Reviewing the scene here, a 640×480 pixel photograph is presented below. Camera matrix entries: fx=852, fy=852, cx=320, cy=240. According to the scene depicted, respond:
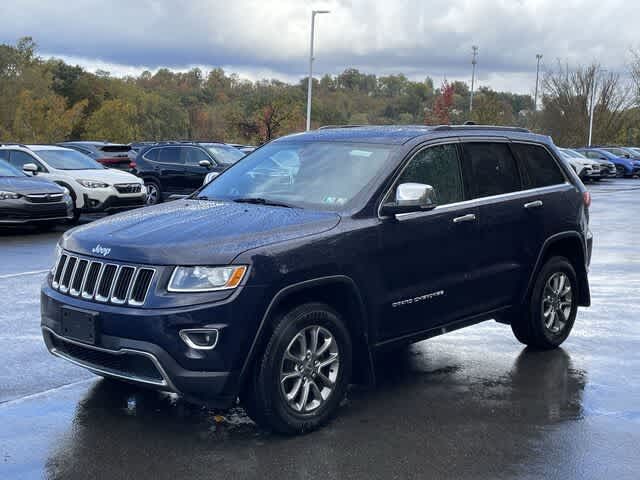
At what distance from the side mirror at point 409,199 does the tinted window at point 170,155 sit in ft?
53.4

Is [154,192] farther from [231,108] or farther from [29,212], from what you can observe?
[231,108]

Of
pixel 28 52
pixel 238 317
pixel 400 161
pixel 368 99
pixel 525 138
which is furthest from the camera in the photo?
pixel 368 99

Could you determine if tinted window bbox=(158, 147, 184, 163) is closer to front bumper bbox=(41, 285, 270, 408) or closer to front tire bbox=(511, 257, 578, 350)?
front tire bbox=(511, 257, 578, 350)

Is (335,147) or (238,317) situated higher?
(335,147)

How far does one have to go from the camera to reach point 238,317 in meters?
4.50

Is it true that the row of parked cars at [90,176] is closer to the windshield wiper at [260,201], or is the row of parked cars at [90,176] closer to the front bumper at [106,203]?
the front bumper at [106,203]

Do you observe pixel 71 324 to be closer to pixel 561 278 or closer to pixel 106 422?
pixel 106 422

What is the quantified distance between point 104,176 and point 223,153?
4.38m

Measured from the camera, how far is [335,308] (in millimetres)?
5145

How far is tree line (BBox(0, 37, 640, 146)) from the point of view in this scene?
59.5 m

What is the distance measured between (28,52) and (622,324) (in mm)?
72113

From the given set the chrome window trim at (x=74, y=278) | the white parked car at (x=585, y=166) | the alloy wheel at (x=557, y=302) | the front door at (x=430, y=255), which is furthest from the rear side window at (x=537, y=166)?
the white parked car at (x=585, y=166)

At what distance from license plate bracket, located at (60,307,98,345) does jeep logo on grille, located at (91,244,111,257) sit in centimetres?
33

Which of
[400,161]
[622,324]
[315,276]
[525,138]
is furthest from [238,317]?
[622,324]
